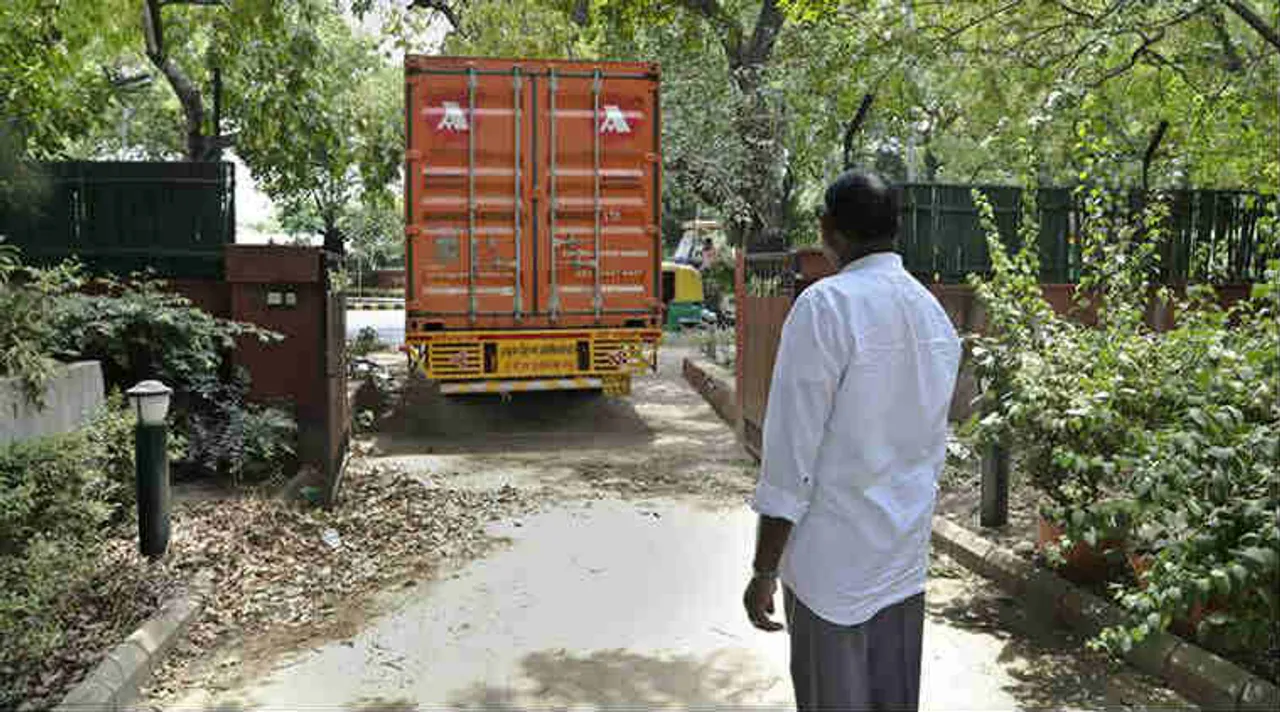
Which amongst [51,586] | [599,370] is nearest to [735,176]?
[599,370]

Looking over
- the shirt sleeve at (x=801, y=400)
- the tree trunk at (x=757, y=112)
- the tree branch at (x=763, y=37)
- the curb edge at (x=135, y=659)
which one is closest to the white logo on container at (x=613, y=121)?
the tree trunk at (x=757, y=112)

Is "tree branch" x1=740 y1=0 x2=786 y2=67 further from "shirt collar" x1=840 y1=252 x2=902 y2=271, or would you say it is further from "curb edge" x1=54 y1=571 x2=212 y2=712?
"shirt collar" x1=840 y1=252 x2=902 y2=271

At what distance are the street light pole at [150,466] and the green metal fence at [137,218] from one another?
3.57 meters

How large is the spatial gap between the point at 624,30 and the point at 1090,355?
5753mm

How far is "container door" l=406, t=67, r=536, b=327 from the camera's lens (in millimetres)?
10633

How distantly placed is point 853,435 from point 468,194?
8.39 meters

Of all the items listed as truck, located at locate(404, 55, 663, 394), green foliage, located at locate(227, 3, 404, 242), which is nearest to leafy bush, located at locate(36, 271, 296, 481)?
green foliage, located at locate(227, 3, 404, 242)

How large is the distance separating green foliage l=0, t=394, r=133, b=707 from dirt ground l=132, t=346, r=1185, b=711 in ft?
1.92

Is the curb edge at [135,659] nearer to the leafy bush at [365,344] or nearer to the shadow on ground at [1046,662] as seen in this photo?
the shadow on ground at [1046,662]

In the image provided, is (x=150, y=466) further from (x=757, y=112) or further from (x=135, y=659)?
(x=757, y=112)

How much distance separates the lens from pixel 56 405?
20.8 ft

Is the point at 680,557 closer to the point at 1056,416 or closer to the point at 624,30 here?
the point at 1056,416

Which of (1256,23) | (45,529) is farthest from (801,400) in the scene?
(1256,23)

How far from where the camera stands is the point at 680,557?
6.90 metres
